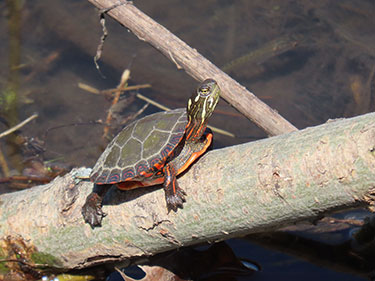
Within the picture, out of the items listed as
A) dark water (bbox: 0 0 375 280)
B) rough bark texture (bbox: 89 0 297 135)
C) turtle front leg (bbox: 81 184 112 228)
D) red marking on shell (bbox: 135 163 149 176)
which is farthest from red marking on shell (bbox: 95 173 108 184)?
dark water (bbox: 0 0 375 280)

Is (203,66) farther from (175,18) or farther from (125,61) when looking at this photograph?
(175,18)

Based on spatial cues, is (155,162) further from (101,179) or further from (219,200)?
(219,200)

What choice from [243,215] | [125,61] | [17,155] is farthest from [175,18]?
[243,215]

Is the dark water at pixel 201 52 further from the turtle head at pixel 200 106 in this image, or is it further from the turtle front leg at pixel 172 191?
the turtle front leg at pixel 172 191

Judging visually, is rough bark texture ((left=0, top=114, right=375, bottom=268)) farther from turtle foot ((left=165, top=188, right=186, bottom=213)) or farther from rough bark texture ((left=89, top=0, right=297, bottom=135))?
rough bark texture ((left=89, top=0, right=297, bottom=135))

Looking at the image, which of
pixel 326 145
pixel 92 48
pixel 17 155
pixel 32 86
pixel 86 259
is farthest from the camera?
pixel 92 48
